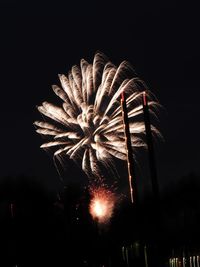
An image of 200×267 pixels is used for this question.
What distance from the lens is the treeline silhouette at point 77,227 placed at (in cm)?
5822

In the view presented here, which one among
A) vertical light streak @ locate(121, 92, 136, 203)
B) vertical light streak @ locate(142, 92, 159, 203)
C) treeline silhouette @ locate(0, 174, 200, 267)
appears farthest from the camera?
treeline silhouette @ locate(0, 174, 200, 267)

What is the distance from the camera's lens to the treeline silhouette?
191 feet

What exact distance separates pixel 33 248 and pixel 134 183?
702 inches

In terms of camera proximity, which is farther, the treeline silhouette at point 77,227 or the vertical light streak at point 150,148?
the treeline silhouette at point 77,227

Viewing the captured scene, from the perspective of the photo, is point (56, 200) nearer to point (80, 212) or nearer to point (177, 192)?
point (80, 212)

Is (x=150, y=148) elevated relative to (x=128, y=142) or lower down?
lower down

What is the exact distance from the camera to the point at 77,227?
73.0 meters

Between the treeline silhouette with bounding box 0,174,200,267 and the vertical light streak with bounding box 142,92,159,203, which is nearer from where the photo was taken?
the vertical light streak with bounding box 142,92,159,203

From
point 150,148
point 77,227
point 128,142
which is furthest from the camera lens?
point 77,227

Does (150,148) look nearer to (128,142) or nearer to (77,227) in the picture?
(128,142)

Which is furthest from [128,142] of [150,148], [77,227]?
[77,227]

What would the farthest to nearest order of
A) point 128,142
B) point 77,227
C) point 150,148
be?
point 77,227 → point 150,148 → point 128,142

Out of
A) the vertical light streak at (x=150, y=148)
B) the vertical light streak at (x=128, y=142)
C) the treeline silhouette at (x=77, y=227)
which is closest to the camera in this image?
the vertical light streak at (x=150, y=148)

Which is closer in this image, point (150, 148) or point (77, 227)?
point (150, 148)
